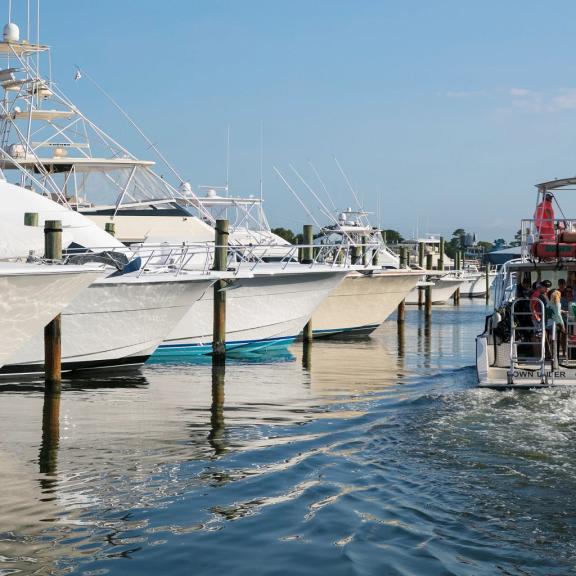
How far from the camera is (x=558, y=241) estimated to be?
1655 cm

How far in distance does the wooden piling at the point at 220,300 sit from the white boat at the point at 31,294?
256 inches

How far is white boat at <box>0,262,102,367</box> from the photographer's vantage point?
14.3m

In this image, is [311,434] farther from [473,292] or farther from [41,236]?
[473,292]

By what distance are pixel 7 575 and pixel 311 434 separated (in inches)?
234

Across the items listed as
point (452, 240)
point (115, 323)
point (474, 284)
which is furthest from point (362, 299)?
point (452, 240)

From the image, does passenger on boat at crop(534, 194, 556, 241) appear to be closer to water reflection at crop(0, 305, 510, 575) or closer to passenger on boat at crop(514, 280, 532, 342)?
passenger on boat at crop(514, 280, 532, 342)

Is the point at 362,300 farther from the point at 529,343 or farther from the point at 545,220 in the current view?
the point at 529,343

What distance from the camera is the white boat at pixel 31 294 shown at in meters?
14.3

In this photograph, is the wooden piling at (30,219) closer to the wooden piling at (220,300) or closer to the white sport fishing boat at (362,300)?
the wooden piling at (220,300)

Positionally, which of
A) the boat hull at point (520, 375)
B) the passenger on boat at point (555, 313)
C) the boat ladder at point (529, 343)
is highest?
the passenger on boat at point (555, 313)

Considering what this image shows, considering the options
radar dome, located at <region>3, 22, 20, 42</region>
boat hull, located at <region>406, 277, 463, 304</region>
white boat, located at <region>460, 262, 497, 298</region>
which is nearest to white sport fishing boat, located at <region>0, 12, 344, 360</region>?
radar dome, located at <region>3, 22, 20, 42</region>

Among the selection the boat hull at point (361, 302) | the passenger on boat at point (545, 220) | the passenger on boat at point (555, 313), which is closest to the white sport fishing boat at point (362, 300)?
the boat hull at point (361, 302)

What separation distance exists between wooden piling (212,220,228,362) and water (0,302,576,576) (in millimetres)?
4547

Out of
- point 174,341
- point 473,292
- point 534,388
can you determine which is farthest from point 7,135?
point 473,292
